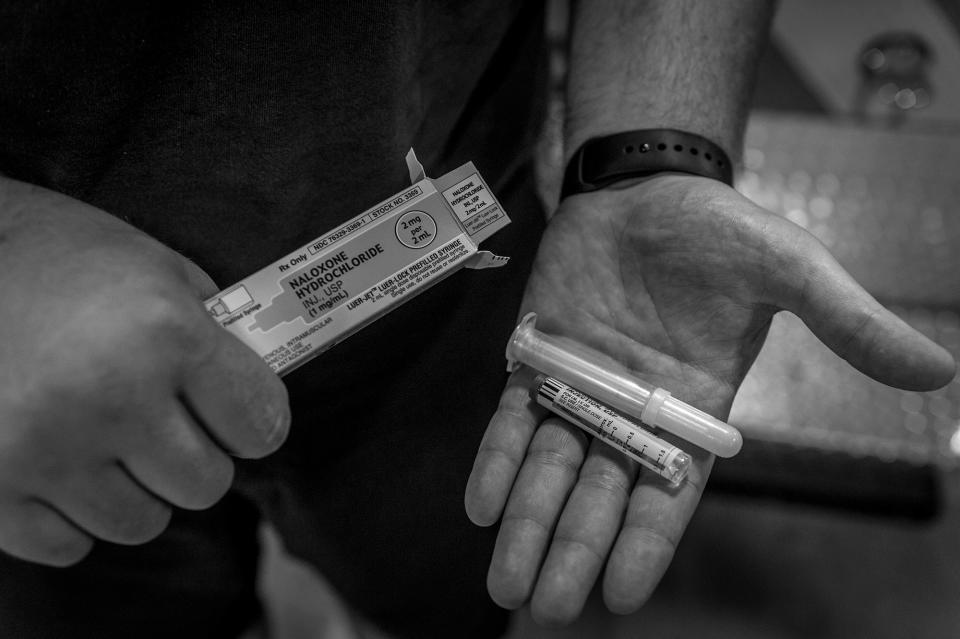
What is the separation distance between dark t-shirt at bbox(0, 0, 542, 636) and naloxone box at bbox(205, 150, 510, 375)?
17mm

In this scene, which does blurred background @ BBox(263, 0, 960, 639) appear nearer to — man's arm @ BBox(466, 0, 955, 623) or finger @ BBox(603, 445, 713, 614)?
man's arm @ BBox(466, 0, 955, 623)

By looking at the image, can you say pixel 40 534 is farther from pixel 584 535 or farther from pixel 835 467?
pixel 835 467

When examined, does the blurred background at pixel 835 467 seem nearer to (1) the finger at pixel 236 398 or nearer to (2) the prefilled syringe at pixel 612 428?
(2) the prefilled syringe at pixel 612 428

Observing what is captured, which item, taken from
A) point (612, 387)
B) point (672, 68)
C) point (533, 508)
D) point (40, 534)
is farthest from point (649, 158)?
point (40, 534)

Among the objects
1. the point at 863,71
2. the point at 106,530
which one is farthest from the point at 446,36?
the point at 863,71

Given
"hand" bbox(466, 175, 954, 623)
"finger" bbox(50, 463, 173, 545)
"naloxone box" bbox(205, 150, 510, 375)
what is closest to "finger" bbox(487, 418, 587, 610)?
"hand" bbox(466, 175, 954, 623)

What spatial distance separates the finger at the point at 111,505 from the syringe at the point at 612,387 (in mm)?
334

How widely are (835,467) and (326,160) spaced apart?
1033 millimetres

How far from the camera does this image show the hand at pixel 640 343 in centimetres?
57

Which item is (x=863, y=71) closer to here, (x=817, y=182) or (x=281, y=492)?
(x=817, y=182)

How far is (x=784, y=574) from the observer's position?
1283mm

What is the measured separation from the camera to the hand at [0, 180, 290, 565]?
45cm

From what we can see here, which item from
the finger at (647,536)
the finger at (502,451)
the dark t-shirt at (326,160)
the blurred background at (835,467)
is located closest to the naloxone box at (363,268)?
the dark t-shirt at (326,160)

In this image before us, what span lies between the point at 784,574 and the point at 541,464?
3.03 feet
